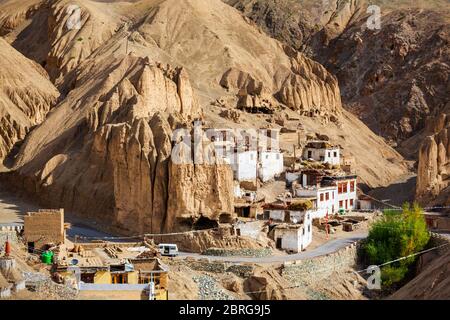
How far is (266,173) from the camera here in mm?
77812

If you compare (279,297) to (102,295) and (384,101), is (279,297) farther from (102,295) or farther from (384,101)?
(384,101)

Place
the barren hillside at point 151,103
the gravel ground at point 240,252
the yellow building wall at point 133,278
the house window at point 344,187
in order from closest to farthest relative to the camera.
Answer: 1. the yellow building wall at point 133,278
2. the gravel ground at point 240,252
3. the barren hillside at point 151,103
4. the house window at point 344,187

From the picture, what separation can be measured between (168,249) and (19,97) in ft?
128

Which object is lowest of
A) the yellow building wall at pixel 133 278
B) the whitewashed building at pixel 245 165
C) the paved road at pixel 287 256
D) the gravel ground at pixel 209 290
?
the gravel ground at pixel 209 290

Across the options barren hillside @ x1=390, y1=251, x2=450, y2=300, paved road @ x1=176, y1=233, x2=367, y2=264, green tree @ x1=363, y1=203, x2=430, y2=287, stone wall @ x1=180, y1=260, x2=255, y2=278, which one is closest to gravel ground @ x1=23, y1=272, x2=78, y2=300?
stone wall @ x1=180, y1=260, x2=255, y2=278

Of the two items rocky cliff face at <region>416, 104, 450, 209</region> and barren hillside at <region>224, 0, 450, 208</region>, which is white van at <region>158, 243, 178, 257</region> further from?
barren hillside at <region>224, 0, 450, 208</region>

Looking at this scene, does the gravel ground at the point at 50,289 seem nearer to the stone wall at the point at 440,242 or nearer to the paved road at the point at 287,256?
the paved road at the point at 287,256

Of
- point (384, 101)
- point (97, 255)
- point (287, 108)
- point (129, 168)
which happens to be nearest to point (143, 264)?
point (97, 255)

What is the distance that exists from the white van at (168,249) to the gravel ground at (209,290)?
3640mm

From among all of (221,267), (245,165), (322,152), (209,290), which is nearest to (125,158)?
(245,165)

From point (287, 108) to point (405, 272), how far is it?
1619 inches

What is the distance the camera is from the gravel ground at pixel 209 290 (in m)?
56.2

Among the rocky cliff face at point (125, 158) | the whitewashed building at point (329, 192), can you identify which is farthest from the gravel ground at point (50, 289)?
the whitewashed building at point (329, 192)

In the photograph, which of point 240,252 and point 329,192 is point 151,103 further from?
point 240,252
